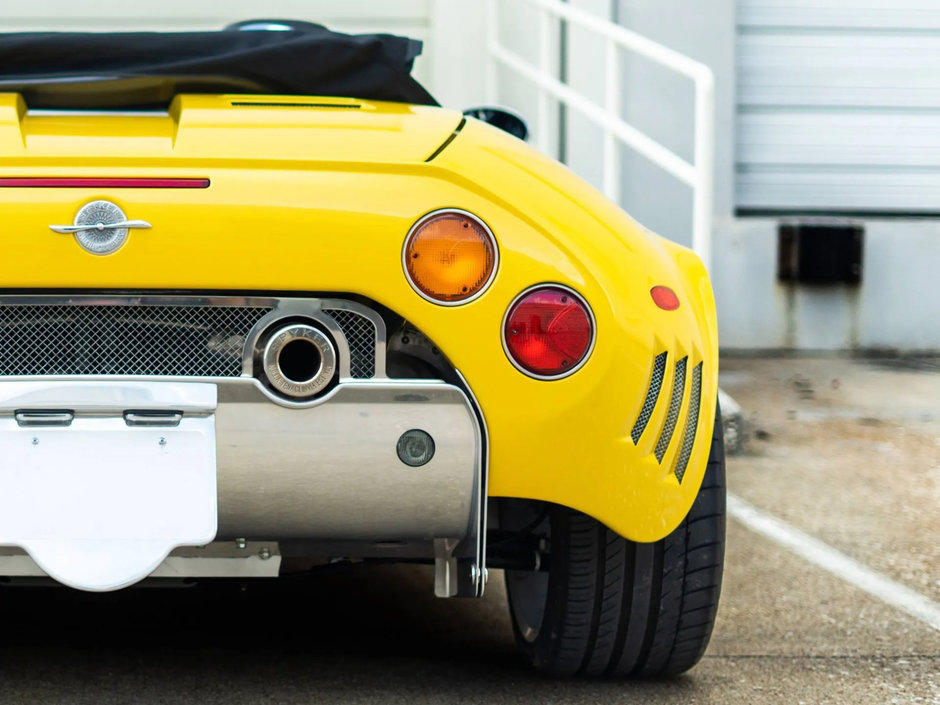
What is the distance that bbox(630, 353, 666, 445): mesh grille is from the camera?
218 centimetres

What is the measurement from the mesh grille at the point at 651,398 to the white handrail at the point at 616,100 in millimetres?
2710

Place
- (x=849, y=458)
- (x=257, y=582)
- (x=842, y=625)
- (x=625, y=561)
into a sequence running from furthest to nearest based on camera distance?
1. (x=849, y=458)
2. (x=257, y=582)
3. (x=842, y=625)
4. (x=625, y=561)

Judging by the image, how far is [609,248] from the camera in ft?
7.21

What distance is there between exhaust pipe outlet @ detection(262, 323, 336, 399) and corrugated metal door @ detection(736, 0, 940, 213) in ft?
22.3

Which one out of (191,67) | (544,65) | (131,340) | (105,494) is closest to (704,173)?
(544,65)

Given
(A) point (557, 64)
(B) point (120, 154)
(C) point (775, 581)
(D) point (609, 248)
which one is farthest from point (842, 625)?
(A) point (557, 64)

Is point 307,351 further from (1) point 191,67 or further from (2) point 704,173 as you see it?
(2) point 704,173

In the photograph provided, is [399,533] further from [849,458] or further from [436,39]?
[436,39]

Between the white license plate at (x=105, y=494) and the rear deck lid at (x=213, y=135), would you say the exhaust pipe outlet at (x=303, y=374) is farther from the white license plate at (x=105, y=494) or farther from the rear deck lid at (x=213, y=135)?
the rear deck lid at (x=213, y=135)

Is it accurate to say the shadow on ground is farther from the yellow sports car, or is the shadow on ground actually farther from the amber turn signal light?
the amber turn signal light

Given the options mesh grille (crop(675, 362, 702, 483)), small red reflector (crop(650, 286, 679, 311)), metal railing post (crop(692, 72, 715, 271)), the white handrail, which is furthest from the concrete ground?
the white handrail

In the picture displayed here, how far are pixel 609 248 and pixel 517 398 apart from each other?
290 mm

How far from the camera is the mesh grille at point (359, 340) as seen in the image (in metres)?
2.13

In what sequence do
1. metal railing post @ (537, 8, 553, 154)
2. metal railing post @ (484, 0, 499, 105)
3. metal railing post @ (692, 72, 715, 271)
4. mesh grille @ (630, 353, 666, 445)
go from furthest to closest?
metal railing post @ (484, 0, 499, 105), metal railing post @ (537, 8, 553, 154), metal railing post @ (692, 72, 715, 271), mesh grille @ (630, 353, 666, 445)
